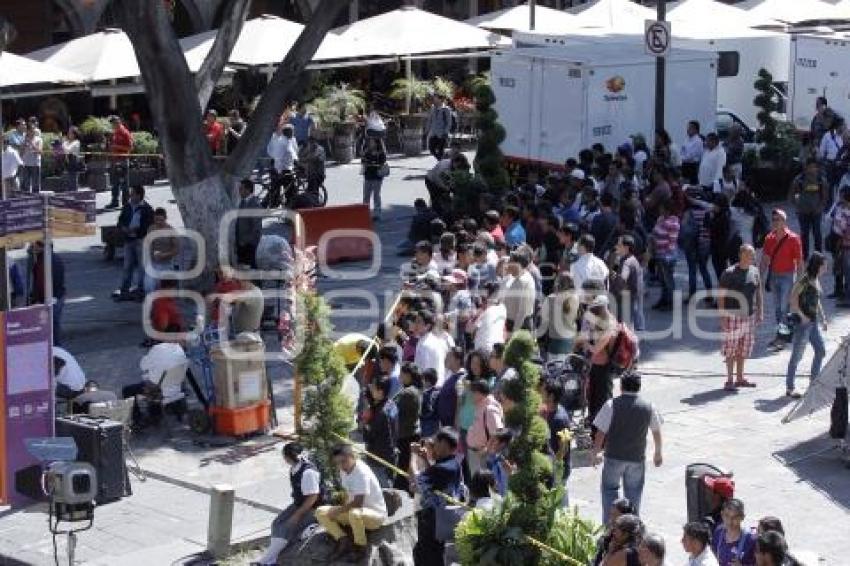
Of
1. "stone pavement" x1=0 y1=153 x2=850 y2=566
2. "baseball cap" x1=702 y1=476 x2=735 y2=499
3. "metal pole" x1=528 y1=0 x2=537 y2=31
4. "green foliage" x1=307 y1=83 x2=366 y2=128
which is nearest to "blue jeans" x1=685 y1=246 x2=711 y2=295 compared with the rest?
"stone pavement" x1=0 y1=153 x2=850 y2=566

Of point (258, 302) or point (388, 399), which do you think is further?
point (258, 302)

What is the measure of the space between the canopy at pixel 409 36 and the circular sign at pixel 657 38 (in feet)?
31.2

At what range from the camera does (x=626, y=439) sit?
517 inches

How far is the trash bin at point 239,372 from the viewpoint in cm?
1681

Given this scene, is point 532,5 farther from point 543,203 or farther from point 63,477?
point 63,477

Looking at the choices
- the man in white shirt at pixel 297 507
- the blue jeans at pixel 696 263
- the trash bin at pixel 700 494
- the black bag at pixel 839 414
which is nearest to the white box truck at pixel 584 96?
the blue jeans at pixel 696 263

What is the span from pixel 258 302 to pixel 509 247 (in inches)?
116

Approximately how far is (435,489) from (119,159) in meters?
19.1

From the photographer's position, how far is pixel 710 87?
30.0 meters

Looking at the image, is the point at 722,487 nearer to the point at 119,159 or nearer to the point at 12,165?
the point at 12,165

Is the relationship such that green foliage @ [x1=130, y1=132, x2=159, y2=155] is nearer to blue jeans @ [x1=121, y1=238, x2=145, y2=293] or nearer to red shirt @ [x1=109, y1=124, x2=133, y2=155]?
red shirt @ [x1=109, y1=124, x2=133, y2=155]

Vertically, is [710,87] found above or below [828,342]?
above

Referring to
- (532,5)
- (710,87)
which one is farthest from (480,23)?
(710,87)

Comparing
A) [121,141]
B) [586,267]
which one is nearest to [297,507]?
[586,267]
